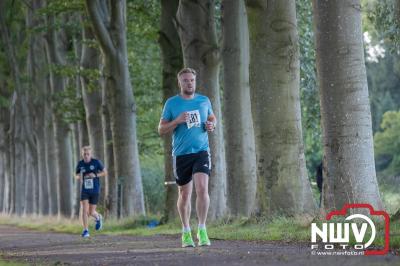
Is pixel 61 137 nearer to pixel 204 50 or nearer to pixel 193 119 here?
pixel 204 50

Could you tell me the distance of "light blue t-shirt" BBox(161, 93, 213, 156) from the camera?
11312mm

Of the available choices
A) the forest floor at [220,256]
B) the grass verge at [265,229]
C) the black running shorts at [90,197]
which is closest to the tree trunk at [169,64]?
the grass verge at [265,229]

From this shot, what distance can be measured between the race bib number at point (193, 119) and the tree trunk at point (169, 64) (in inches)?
392

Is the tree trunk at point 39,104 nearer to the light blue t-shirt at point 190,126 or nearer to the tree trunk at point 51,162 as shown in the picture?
the tree trunk at point 51,162

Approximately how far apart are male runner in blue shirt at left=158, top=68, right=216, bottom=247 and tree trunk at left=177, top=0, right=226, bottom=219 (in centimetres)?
795

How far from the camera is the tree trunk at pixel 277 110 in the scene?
1488 centimetres

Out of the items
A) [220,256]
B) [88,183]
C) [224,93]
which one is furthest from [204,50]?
[220,256]

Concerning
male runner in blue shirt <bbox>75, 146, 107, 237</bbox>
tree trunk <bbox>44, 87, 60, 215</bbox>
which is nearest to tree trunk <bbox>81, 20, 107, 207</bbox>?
tree trunk <bbox>44, 87, 60, 215</bbox>

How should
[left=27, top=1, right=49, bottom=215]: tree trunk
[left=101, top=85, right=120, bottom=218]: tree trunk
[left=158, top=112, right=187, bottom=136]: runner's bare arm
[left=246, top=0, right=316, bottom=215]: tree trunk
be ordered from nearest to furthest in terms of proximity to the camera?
1. [left=158, top=112, right=187, bottom=136]: runner's bare arm
2. [left=246, top=0, right=316, bottom=215]: tree trunk
3. [left=101, top=85, right=120, bottom=218]: tree trunk
4. [left=27, top=1, right=49, bottom=215]: tree trunk

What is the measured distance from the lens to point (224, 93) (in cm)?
1994

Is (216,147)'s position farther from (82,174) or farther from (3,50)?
(3,50)

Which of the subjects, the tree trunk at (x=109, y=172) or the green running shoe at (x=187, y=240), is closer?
the green running shoe at (x=187, y=240)

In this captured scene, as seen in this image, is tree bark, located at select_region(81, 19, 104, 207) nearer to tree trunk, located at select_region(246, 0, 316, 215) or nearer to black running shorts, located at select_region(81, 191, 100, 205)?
black running shorts, located at select_region(81, 191, 100, 205)

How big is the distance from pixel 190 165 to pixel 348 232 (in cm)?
219
